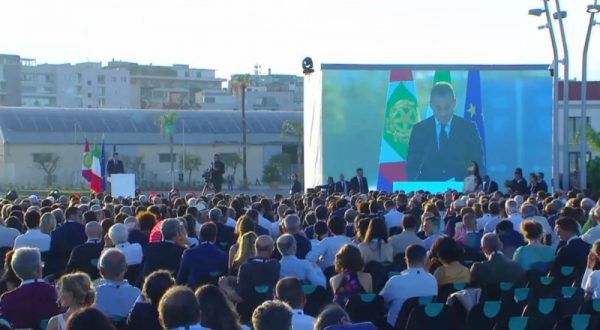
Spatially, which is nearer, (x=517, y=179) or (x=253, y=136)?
(x=517, y=179)

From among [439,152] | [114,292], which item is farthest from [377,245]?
[439,152]

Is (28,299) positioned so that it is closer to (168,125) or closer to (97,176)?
Result: (97,176)

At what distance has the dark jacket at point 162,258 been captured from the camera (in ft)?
34.1

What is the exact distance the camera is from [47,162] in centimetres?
6919

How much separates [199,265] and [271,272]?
980 mm

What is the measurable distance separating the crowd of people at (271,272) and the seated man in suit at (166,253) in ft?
0.04

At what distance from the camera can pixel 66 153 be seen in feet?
232

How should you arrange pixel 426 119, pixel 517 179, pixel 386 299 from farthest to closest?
pixel 426 119
pixel 517 179
pixel 386 299

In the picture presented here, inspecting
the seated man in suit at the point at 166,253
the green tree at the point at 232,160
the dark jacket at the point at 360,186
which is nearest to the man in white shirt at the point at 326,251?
the seated man in suit at the point at 166,253

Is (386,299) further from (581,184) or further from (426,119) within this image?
(581,184)

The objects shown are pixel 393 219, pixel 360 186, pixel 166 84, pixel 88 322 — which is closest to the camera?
pixel 88 322

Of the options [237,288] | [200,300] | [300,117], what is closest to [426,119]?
[237,288]

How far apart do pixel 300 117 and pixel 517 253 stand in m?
69.6

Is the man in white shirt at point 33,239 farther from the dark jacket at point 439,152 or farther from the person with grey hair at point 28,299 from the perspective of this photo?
the dark jacket at point 439,152
